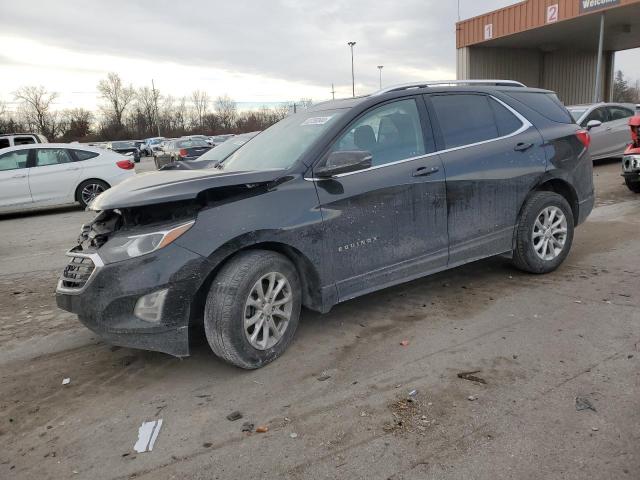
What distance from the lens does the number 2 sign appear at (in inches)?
827

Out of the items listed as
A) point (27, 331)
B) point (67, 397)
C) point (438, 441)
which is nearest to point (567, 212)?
point (438, 441)

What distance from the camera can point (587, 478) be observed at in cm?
227

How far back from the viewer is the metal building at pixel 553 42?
20734 millimetres

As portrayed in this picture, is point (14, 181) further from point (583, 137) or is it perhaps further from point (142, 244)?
point (583, 137)

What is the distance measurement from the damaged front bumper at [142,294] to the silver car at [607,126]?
40.1 feet

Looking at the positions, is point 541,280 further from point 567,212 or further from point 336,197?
point 336,197

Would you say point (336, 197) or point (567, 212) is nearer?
point (336, 197)

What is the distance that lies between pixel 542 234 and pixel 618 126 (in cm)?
1053

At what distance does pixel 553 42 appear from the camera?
1064 inches

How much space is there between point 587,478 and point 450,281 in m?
2.93

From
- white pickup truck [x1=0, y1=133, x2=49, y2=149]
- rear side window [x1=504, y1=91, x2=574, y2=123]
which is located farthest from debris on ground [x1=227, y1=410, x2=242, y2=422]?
white pickup truck [x1=0, y1=133, x2=49, y2=149]

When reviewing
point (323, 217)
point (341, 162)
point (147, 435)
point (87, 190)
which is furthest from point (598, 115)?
point (147, 435)

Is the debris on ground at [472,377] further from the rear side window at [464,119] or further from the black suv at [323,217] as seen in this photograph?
the rear side window at [464,119]

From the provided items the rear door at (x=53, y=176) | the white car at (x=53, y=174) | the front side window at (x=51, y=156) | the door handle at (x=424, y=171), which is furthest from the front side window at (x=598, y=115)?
the front side window at (x=51, y=156)
